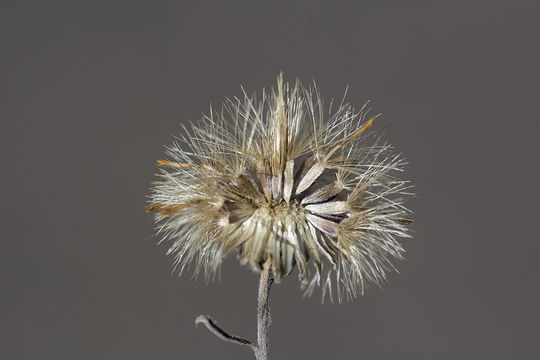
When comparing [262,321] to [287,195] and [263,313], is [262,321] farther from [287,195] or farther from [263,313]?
[287,195]

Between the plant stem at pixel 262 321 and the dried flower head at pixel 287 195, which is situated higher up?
the dried flower head at pixel 287 195

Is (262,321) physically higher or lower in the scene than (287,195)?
lower

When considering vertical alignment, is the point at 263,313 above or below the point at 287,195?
below

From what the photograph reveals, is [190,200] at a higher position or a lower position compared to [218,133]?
lower

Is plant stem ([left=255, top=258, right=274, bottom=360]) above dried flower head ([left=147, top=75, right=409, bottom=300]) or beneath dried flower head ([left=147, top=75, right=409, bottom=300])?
beneath

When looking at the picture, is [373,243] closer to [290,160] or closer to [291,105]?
[290,160]

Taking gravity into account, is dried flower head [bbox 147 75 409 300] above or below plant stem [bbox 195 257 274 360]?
above

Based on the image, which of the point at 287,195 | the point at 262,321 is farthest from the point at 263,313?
the point at 287,195

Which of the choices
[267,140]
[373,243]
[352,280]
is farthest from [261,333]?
[267,140]
